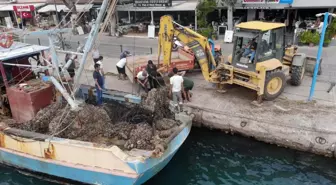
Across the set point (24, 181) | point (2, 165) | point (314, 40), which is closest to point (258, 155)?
point (24, 181)

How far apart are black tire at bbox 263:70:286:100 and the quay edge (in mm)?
1188

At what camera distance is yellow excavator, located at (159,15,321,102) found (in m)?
9.57

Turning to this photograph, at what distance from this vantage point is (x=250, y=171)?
8.04 m

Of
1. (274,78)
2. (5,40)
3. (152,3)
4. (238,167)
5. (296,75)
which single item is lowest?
(238,167)

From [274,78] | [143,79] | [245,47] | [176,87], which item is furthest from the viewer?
[143,79]

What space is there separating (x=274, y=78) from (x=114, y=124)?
541 cm

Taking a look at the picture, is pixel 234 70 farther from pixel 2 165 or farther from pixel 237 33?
pixel 2 165

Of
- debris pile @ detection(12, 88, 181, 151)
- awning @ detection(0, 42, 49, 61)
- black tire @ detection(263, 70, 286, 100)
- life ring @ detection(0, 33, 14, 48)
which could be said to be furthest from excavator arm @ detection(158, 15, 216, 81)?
life ring @ detection(0, 33, 14, 48)

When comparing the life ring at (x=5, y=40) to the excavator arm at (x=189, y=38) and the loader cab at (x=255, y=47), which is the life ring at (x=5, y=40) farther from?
the loader cab at (x=255, y=47)

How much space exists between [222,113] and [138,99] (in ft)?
8.96

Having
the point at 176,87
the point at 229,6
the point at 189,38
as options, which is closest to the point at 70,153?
the point at 176,87

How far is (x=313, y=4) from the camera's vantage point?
52.3 ft

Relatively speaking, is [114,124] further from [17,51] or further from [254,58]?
[254,58]

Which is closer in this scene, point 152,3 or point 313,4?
point 313,4
